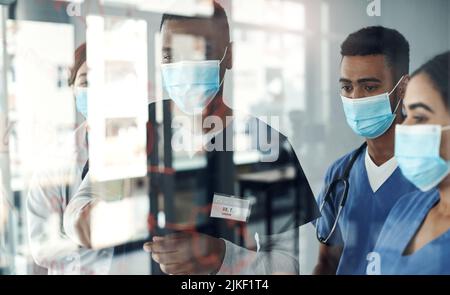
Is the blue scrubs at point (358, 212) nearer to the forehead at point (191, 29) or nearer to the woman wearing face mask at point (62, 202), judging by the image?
the forehead at point (191, 29)

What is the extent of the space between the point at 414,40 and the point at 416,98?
0.19 meters

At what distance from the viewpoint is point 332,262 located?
1910 mm

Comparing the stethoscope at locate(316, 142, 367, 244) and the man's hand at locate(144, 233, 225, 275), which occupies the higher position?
the stethoscope at locate(316, 142, 367, 244)

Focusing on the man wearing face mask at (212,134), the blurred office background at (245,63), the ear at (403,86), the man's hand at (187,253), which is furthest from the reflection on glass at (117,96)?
the ear at (403,86)

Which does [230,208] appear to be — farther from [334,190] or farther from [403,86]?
[403,86]

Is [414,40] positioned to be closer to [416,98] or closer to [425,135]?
[416,98]

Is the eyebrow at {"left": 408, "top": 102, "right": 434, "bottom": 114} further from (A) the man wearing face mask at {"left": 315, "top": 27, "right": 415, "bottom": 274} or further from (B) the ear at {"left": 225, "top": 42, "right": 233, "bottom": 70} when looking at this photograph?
(B) the ear at {"left": 225, "top": 42, "right": 233, "bottom": 70}

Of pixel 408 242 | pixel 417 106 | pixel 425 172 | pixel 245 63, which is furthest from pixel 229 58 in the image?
pixel 408 242

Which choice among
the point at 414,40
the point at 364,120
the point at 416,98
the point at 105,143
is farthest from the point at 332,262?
the point at 105,143

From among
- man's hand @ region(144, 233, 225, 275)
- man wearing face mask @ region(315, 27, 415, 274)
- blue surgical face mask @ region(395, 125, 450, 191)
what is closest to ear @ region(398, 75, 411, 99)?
man wearing face mask @ region(315, 27, 415, 274)

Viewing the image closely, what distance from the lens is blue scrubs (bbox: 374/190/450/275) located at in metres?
1.80

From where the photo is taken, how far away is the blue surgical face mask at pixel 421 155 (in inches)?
70.0

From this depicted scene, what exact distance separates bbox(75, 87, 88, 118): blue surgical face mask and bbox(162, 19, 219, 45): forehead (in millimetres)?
365

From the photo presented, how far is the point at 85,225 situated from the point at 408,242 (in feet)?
3.84
